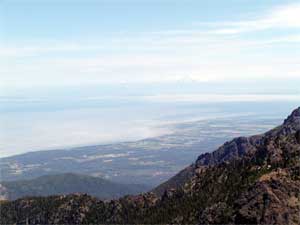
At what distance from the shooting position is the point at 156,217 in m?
142

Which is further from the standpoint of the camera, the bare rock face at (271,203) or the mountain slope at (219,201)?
the mountain slope at (219,201)

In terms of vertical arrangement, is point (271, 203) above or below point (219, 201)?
above

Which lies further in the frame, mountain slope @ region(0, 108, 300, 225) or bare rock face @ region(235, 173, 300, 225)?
mountain slope @ region(0, 108, 300, 225)

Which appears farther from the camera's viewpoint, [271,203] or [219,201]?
[219,201]

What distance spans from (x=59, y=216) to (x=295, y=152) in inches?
3240

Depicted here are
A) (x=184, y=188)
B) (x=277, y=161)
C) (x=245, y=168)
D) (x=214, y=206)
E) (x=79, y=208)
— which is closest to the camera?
(x=214, y=206)

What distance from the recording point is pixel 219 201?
125875 mm

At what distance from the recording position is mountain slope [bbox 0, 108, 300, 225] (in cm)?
10838

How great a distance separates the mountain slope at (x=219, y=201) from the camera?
108375 mm

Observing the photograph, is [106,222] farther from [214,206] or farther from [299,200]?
[299,200]

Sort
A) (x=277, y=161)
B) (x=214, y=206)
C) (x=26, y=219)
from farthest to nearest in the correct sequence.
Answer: (x=26, y=219)
(x=277, y=161)
(x=214, y=206)

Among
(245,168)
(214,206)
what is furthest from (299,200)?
(245,168)

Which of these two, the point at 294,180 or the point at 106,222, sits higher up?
the point at 294,180

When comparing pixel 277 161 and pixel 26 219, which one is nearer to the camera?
pixel 277 161
